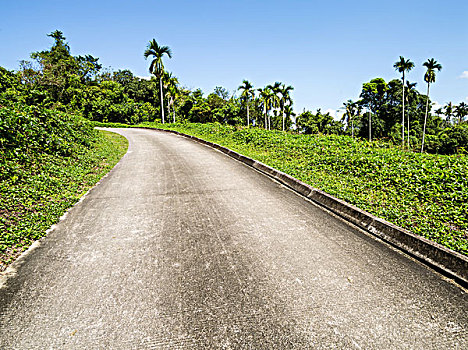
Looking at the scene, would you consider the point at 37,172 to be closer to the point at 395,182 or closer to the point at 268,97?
the point at 395,182

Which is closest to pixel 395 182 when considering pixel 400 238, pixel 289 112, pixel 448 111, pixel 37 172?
pixel 400 238

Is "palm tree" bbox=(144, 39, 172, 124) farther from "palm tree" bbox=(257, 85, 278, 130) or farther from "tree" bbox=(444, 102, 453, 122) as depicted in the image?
"tree" bbox=(444, 102, 453, 122)

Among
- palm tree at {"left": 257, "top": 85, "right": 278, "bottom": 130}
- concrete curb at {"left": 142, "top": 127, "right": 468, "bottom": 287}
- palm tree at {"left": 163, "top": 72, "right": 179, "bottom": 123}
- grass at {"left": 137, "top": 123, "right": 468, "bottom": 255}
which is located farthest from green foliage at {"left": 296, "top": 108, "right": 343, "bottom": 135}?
concrete curb at {"left": 142, "top": 127, "right": 468, "bottom": 287}

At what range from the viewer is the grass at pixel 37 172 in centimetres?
418

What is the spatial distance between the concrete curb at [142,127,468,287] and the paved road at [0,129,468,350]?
0.18 meters

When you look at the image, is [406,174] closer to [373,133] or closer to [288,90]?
[288,90]

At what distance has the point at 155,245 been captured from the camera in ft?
12.2

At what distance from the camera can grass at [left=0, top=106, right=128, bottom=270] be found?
4.18 m

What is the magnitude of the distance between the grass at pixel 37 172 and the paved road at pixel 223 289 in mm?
417

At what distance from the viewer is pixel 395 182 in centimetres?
580

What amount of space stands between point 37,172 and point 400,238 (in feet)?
25.7

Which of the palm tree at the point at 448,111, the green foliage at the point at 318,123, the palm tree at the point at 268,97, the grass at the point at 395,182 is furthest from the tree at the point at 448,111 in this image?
the grass at the point at 395,182

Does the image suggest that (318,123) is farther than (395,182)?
Yes

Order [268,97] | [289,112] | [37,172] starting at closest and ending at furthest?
1. [37,172]
2. [268,97]
3. [289,112]
